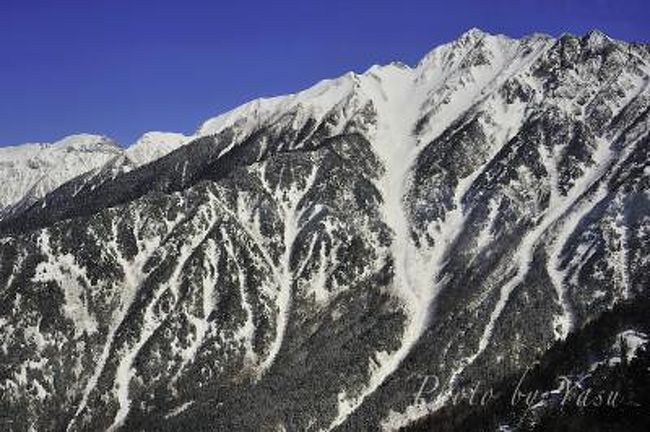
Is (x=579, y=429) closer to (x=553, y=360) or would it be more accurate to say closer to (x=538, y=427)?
(x=538, y=427)

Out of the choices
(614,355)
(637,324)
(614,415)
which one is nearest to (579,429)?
(614,415)

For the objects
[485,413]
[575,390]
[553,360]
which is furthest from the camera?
[553,360]

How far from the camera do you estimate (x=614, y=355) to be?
14262cm

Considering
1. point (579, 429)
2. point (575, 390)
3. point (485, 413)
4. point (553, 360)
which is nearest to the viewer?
point (579, 429)

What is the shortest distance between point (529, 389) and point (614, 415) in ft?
97.1

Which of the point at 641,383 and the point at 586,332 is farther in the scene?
the point at 586,332

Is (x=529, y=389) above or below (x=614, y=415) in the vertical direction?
above

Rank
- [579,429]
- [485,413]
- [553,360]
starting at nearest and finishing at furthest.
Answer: [579,429] → [485,413] → [553,360]

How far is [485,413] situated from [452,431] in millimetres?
5402

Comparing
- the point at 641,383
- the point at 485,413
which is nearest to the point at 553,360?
the point at 485,413

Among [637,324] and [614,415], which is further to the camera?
[637,324]

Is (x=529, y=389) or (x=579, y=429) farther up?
(x=529, y=389)

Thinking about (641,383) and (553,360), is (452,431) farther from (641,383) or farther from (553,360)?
(641,383)

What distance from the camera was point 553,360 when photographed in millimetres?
161625
